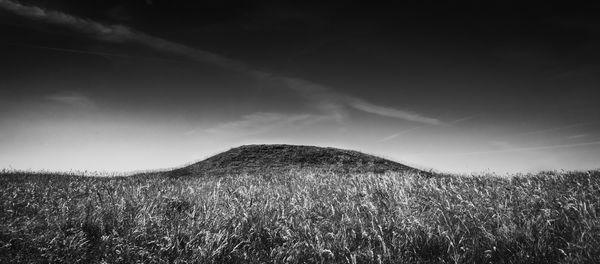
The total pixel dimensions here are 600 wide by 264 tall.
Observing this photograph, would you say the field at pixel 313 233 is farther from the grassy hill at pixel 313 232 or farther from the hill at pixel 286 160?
the hill at pixel 286 160

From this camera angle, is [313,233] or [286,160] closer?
[313,233]

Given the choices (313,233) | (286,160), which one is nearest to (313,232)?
(313,233)

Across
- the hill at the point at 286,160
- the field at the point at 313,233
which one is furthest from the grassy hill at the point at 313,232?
the hill at the point at 286,160

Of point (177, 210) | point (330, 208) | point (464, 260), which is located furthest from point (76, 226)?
point (464, 260)

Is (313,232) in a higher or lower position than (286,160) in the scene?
lower

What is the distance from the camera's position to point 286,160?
1969 centimetres

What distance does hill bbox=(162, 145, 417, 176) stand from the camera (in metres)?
17.7

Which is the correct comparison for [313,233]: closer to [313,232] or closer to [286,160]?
[313,232]

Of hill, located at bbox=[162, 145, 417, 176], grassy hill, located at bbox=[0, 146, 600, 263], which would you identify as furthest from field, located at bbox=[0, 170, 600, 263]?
hill, located at bbox=[162, 145, 417, 176]

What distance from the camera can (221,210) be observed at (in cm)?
540

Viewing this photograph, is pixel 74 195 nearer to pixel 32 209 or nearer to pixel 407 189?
pixel 32 209

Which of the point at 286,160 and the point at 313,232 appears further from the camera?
the point at 286,160

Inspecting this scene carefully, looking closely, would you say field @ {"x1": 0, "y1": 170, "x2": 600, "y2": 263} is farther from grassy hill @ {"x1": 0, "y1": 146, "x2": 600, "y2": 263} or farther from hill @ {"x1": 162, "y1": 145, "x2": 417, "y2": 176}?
hill @ {"x1": 162, "y1": 145, "x2": 417, "y2": 176}

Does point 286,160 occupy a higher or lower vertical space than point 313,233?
higher
